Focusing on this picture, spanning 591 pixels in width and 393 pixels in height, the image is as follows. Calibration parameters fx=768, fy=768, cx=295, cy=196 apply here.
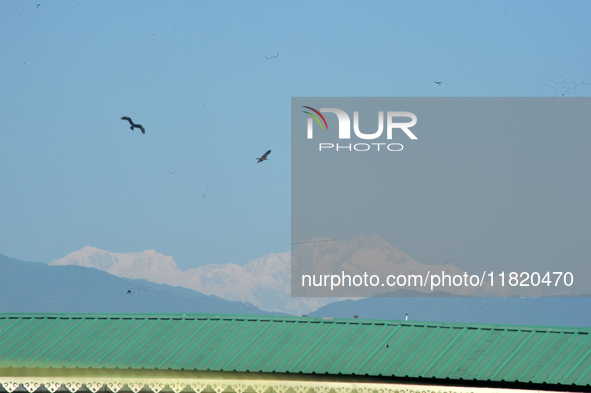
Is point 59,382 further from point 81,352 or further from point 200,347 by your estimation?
point 200,347

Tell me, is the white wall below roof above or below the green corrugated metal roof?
below

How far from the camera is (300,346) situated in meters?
20.4

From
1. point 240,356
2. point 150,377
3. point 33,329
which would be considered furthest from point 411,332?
point 33,329

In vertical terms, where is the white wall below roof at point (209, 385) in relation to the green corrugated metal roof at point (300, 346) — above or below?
below

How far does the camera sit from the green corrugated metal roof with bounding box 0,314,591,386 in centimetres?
1869

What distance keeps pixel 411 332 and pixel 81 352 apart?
29.1ft

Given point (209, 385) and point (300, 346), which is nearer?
point (209, 385)

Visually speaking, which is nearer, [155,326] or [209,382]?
[209,382]

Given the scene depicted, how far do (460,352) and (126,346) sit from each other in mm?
8856

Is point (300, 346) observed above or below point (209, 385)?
above

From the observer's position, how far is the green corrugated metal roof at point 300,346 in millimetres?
18688

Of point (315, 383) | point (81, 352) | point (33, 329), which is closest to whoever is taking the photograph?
point (315, 383)

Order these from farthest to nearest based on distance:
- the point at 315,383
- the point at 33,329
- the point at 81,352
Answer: the point at 33,329 → the point at 81,352 → the point at 315,383

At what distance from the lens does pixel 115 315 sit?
22609 millimetres
